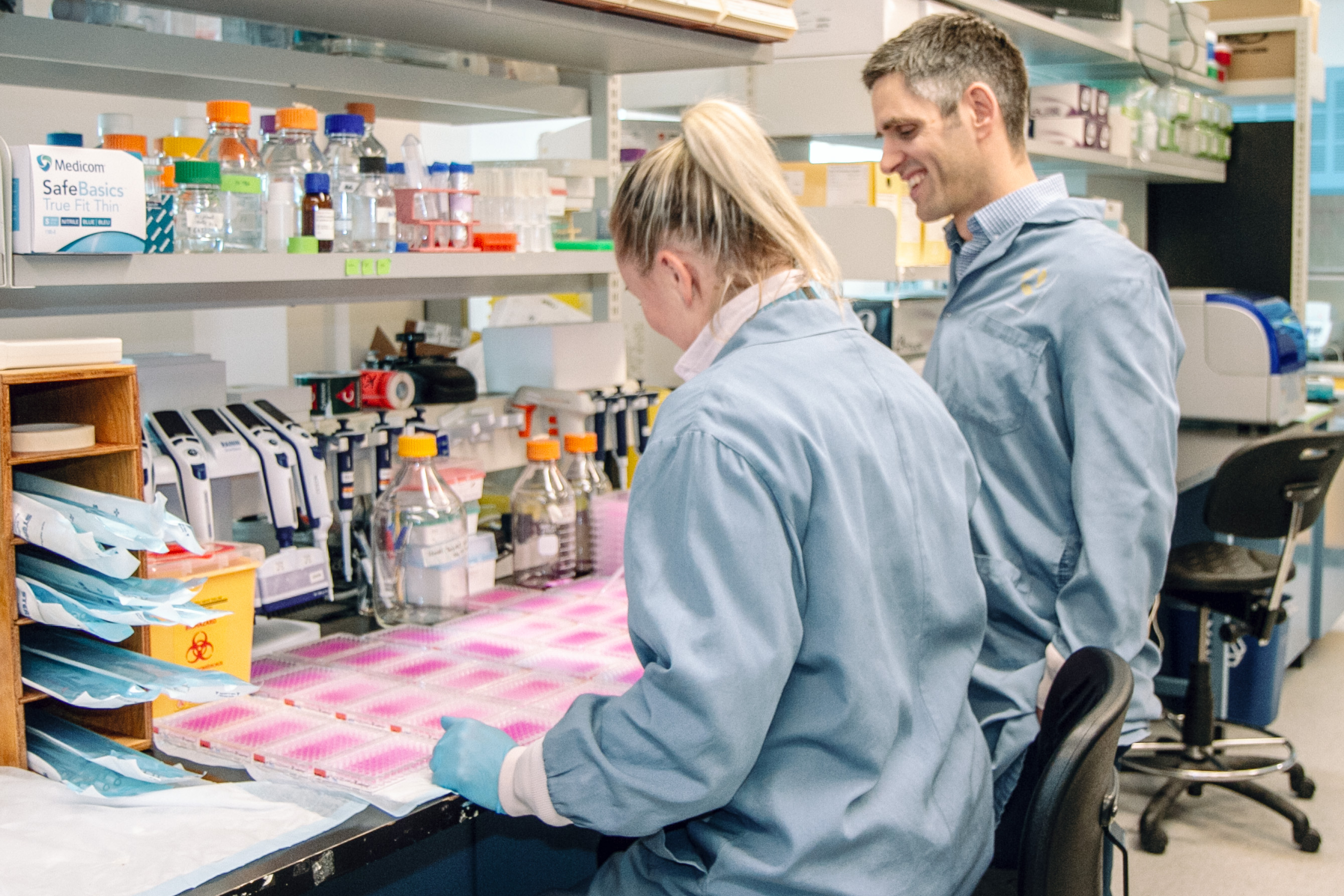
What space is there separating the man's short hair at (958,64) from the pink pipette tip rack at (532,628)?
1.02 m

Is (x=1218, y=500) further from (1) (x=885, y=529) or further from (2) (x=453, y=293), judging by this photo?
(1) (x=885, y=529)

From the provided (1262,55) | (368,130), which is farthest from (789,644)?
(1262,55)

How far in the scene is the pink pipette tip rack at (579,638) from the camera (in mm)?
1913

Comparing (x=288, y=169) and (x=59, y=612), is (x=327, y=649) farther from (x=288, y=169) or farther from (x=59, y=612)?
(x=288, y=169)

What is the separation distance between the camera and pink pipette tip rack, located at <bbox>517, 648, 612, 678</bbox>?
179 centimetres

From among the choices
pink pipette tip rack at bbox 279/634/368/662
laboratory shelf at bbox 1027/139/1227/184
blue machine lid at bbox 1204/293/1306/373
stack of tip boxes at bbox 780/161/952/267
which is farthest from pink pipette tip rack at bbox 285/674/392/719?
blue machine lid at bbox 1204/293/1306/373

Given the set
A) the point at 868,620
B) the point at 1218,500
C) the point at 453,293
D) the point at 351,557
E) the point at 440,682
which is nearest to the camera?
the point at 868,620

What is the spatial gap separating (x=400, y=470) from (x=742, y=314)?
91 cm

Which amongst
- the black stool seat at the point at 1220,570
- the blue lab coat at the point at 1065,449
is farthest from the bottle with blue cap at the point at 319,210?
the black stool seat at the point at 1220,570

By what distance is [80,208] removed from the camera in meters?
1.47

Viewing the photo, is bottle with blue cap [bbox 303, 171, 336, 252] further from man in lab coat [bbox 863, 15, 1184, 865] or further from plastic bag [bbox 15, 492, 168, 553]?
man in lab coat [bbox 863, 15, 1184, 865]

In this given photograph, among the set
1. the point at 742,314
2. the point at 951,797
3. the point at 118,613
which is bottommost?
the point at 951,797

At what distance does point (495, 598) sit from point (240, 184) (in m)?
0.83

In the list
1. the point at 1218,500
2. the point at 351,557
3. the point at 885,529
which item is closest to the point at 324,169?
the point at 351,557
